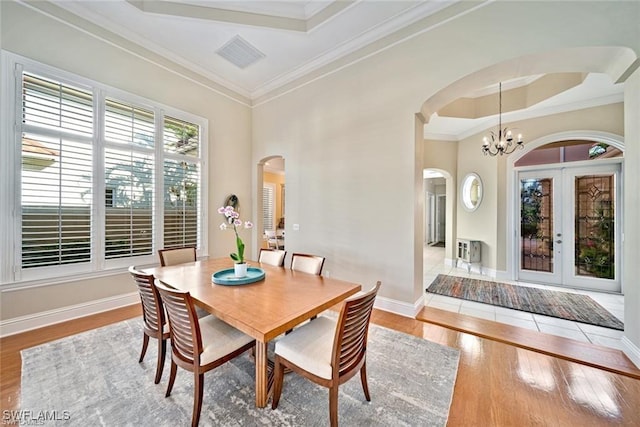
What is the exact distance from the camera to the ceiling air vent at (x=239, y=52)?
3512 millimetres

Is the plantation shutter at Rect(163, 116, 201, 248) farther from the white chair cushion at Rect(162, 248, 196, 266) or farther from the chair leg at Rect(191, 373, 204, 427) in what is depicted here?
the chair leg at Rect(191, 373, 204, 427)

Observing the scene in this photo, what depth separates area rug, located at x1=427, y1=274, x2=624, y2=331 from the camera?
3.07 metres

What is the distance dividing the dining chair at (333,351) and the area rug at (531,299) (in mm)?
3059

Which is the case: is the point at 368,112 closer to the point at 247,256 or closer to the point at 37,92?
the point at 247,256

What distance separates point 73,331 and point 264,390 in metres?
2.62

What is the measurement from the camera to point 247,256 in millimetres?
4938

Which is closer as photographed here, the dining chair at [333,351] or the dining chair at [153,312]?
the dining chair at [333,351]

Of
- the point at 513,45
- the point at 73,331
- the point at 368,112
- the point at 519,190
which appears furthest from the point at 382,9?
the point at 73,331

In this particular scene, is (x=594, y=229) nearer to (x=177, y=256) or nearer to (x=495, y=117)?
(x=495, y=117)

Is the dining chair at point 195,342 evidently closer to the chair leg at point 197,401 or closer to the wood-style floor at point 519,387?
the chair leg at point 197,401

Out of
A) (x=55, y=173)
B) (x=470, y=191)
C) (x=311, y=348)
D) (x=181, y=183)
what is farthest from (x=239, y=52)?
(x=470, y=191)

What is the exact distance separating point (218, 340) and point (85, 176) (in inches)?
116

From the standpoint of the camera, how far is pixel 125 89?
10.9 feet

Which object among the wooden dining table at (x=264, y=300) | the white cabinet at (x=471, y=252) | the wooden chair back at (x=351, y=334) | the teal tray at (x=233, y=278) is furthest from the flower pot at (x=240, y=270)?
the white cabinet at (x=471, y=252)
